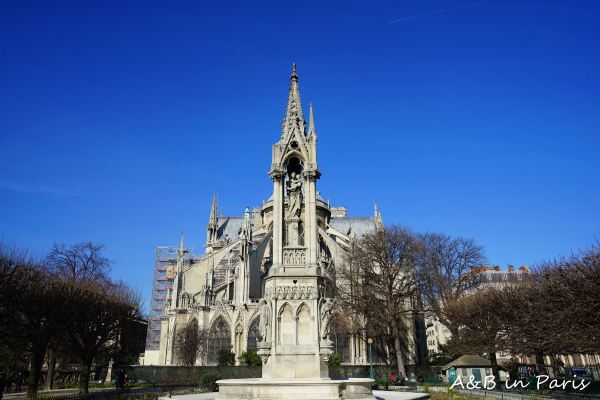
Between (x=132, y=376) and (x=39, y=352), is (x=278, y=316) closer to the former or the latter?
(x=39, y=352)

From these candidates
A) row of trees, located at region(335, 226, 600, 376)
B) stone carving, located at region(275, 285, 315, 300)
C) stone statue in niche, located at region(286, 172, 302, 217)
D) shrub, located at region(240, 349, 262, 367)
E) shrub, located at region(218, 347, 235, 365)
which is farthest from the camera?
shrub, located at region(218, 347, 235, 365)

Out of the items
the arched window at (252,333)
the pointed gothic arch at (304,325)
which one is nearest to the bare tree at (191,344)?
the arched window at (252,333)

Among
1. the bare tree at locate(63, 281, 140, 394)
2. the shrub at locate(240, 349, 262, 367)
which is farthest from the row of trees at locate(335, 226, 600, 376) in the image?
the bare tree at locate(63, 281, 140, 394)

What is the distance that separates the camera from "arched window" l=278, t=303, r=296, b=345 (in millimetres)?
13727

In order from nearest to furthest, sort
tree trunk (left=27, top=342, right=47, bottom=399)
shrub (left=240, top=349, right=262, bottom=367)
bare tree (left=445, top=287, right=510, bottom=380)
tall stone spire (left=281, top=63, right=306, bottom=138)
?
tall stone spire (left=281, top=63, right=306, bottom=138)
tree trunk (left=27, top=342, right=47, bottom=399)
bare tree (left=445, top=287, right=510, bottom=380)
shrub (left=240, top=349, right=262, bottom=367)

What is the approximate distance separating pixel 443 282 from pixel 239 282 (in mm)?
19125

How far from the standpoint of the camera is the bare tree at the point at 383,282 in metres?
35.2

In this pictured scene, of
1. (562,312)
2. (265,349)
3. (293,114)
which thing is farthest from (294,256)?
(562,312)

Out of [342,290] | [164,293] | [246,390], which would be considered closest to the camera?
[246,390]

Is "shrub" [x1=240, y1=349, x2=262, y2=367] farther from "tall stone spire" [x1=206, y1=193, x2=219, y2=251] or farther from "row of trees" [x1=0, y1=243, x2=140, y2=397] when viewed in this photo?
"tall stone spire" [x1=206, y1=193, x2=219, y2=251]

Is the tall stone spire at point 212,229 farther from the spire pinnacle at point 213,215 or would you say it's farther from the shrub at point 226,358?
the shrub at point 226,358

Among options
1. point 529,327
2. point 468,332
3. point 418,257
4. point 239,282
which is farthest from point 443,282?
point 239,282

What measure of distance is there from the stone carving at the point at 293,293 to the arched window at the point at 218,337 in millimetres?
31308

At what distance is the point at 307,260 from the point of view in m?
14.8
